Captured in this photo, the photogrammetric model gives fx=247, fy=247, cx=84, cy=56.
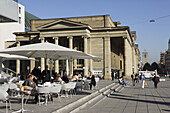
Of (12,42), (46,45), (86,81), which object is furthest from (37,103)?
(12,42)

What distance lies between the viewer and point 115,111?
36.1 feet

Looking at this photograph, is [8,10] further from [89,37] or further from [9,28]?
[9,28]

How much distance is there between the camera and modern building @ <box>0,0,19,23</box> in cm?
2090

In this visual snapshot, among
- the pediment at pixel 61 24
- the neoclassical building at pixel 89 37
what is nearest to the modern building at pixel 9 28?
the neoclassical building at pixel 89 37

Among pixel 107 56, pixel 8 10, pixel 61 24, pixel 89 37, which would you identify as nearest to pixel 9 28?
pixel 61 24

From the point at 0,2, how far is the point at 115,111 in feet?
47.1

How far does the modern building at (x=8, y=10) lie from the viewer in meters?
20.9

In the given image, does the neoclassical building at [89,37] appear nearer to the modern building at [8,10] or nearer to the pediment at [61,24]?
the pediment at [61,24]

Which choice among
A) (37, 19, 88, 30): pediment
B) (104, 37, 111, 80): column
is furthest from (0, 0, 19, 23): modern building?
(104, 37, 111, 80): column

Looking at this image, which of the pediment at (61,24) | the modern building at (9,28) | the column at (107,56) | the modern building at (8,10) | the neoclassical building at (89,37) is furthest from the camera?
the modern building at (9,28)

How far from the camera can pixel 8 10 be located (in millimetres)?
21734

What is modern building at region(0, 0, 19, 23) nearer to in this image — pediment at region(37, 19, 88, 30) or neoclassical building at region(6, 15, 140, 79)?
neoclassical building at region(6, 15, 140, 79)

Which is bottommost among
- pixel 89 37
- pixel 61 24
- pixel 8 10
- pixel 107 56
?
pixel 107 56

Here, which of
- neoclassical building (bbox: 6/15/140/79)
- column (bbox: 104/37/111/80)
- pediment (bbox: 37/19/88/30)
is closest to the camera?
pediment (bbox: 37/19/88/30)
